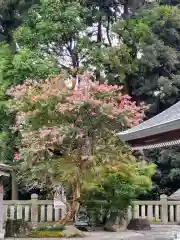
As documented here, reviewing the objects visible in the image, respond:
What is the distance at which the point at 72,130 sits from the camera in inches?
595

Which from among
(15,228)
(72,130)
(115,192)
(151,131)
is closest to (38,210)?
(115,192)

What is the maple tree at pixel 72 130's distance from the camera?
14938 millimetres

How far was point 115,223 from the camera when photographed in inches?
667

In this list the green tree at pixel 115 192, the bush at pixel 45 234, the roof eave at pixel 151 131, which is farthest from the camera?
→ the green tree at pixel 115 192

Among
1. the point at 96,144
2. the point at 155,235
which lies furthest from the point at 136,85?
the point at 155,235

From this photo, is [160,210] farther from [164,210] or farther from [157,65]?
[157,65]

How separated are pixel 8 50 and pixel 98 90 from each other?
7.48 meters

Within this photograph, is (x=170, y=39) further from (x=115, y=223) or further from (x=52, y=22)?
(x=115, y=223)

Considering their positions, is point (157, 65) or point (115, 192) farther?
point (157, 65)

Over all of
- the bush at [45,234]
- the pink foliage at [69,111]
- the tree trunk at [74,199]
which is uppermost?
the pink foliage at [69,111]

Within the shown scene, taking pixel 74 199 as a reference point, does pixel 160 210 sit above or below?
below

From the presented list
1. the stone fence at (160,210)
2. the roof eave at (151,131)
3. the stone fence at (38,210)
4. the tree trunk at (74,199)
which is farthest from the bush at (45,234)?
the roof eave at (151,131)

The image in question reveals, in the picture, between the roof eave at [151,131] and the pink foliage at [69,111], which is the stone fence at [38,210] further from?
the roof eave at [151,131]

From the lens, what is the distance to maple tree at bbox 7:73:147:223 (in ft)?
49.0
